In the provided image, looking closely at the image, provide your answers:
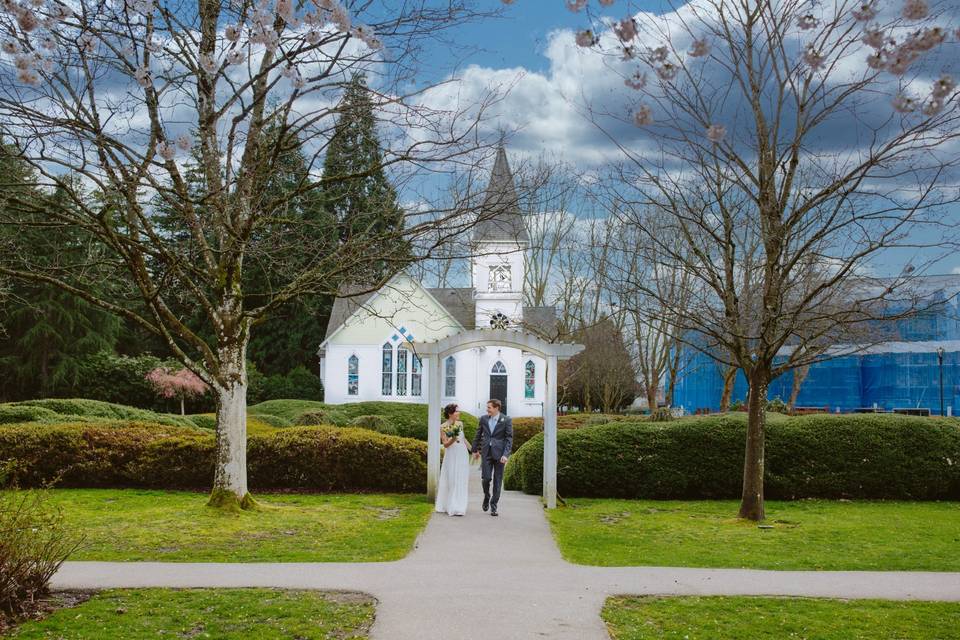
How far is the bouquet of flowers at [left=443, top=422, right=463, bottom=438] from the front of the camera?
14.0m

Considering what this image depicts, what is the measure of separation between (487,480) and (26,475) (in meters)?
8.92

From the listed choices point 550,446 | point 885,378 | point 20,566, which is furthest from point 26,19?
point 885,378

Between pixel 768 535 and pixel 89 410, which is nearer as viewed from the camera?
pixel 768 535

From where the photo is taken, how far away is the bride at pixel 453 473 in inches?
546

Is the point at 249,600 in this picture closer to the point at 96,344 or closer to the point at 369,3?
the point at 369,3

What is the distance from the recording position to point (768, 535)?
1241 cm

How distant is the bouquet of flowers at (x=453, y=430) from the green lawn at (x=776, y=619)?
6.07 m

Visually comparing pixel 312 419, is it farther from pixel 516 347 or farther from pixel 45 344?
pixel 45 344

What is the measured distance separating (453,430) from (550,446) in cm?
229

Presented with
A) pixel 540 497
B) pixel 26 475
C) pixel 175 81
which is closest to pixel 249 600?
pixel 175 81

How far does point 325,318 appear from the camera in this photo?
5341 cm

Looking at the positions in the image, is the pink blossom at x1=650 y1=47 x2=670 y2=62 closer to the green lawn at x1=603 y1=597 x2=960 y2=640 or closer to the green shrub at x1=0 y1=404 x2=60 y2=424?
the green lawn at x1=603 y1=597 x2=960 y2=640

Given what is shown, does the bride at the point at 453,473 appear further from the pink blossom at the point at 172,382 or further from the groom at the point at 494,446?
the pink blossom at the point at 172,382

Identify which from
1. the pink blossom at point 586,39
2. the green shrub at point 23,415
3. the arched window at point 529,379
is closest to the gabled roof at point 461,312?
the arched window at point 529,379
